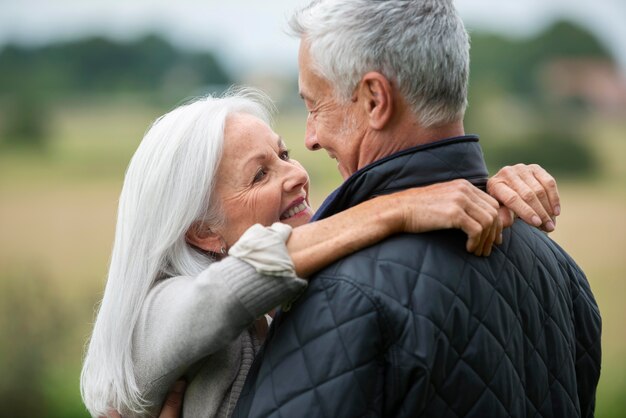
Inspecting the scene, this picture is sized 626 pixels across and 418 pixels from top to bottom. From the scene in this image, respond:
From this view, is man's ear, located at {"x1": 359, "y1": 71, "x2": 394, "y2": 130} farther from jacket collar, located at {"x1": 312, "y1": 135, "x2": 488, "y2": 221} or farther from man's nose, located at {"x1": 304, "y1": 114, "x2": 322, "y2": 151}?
man's nose, located at {"x1": 304, "y1": 114, "x2": 322, "y2": 151}

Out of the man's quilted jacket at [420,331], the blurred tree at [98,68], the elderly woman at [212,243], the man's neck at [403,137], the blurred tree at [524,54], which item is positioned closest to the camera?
the man's quilted jacket at [420,331]

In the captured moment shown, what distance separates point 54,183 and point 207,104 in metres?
6.39

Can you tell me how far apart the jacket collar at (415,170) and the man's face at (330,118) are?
0.45 feet

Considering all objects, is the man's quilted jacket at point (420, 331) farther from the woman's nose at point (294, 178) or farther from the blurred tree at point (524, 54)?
the blurred tree at point (524, 54)

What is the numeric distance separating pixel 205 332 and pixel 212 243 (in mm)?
530

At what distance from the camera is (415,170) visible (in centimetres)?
192

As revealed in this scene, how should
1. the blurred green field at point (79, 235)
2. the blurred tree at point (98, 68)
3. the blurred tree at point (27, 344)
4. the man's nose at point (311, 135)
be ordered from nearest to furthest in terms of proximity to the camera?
the man's nose at point (311, 135), the blurred tree at point (27, 344), the blurred green field at point (79, 235), the blurred tree at point (98, 68)

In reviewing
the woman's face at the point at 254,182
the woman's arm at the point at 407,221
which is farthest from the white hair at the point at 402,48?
the woman's face at the point at 254,182

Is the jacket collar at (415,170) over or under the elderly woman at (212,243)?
over

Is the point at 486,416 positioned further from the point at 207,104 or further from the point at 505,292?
the point at 207,104

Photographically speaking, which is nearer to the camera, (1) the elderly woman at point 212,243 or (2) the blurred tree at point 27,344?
(1) the elderly woman at point 212,243

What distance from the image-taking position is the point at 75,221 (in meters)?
8.67

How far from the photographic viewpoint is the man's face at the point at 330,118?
204cm

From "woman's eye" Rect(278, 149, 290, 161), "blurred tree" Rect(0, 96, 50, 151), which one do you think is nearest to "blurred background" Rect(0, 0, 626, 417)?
"blurred tree" Rect(0, 96, 50, 151)
